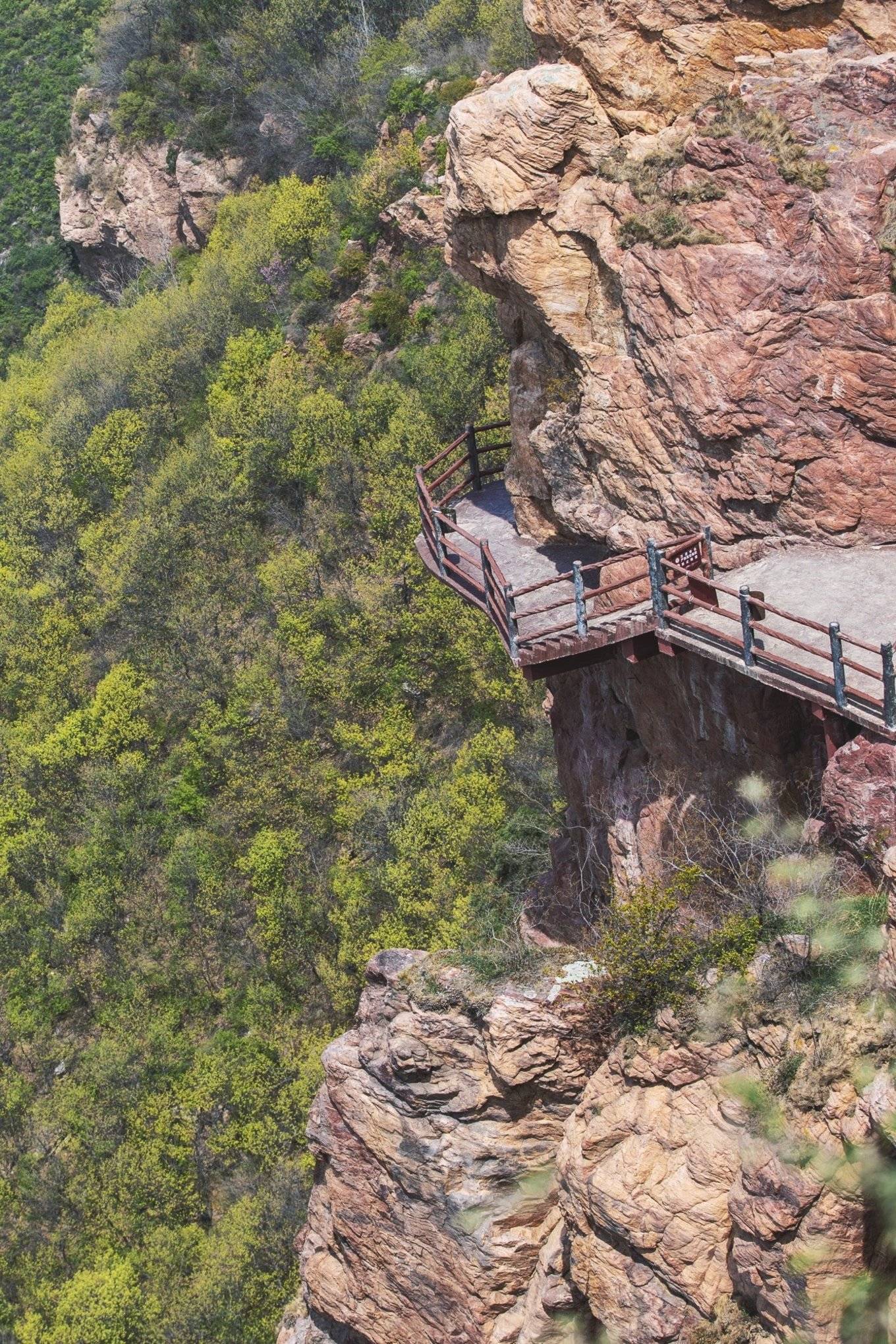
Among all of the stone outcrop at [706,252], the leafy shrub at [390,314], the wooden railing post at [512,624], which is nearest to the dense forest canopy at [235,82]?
the leafy shrub at [390,314]

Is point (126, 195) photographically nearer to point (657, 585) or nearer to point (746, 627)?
point (657, 585)

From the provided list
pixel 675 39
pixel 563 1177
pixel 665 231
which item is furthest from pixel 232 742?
pixel 675 39

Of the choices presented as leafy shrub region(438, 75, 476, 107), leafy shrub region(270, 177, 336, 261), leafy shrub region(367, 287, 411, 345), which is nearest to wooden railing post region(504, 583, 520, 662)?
leafy shrub region(367, 287, 411, 345)

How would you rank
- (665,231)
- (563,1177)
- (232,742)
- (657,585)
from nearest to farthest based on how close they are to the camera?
1. (657,585)
2. (563,1177)
3. (665,231)
4. (232,742)

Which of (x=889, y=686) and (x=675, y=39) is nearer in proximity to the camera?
(x=889, y=686)

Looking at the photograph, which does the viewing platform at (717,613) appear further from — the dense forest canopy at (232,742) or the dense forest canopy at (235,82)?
the dense forest canopy at (235,82)

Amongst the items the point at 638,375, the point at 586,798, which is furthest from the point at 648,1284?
the point at 638,375

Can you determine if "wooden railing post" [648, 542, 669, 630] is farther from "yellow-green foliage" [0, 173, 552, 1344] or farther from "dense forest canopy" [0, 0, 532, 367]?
"dense forest canopy" [0, 0, 532, 367]
